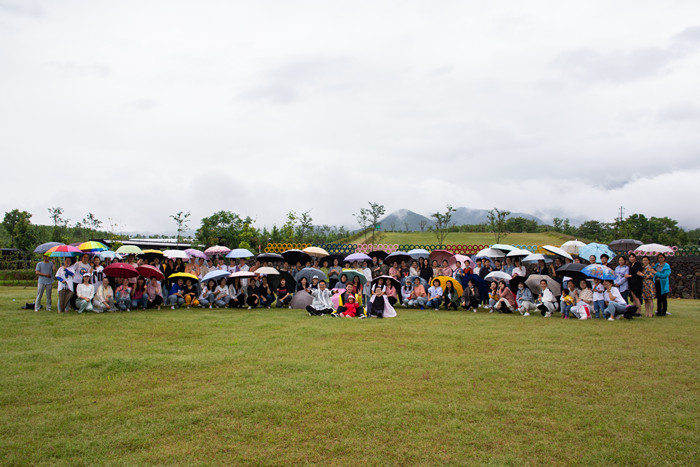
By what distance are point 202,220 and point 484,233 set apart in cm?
3325

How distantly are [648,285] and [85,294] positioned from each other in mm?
15021

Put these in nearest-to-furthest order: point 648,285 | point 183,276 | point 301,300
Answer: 1. point 648,285
2. point 183,276
3. point 301,300

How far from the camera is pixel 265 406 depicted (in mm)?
4930

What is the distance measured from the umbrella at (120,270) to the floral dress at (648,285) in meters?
13.6

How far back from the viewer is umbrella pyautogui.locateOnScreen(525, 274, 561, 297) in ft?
40.8

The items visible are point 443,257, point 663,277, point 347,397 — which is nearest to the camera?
point 347,397

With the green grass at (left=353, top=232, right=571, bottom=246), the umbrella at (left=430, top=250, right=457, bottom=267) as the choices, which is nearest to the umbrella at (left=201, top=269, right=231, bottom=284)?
the umbrella at (left=430, top=250, right=457, bottom=267)

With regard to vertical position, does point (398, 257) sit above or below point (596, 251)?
below

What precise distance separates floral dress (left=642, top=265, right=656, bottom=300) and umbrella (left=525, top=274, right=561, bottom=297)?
7.07 ft

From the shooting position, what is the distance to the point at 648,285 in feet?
40.0

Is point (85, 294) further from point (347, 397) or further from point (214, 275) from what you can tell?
point (347, 397)

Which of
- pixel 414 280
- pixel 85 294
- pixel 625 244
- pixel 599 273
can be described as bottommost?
pixel 85 294

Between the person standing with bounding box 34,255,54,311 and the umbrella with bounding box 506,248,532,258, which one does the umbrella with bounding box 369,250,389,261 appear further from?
the person standing with bounding box 34,255,54,311

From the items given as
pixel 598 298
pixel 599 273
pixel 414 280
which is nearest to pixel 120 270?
pixel 414 280
